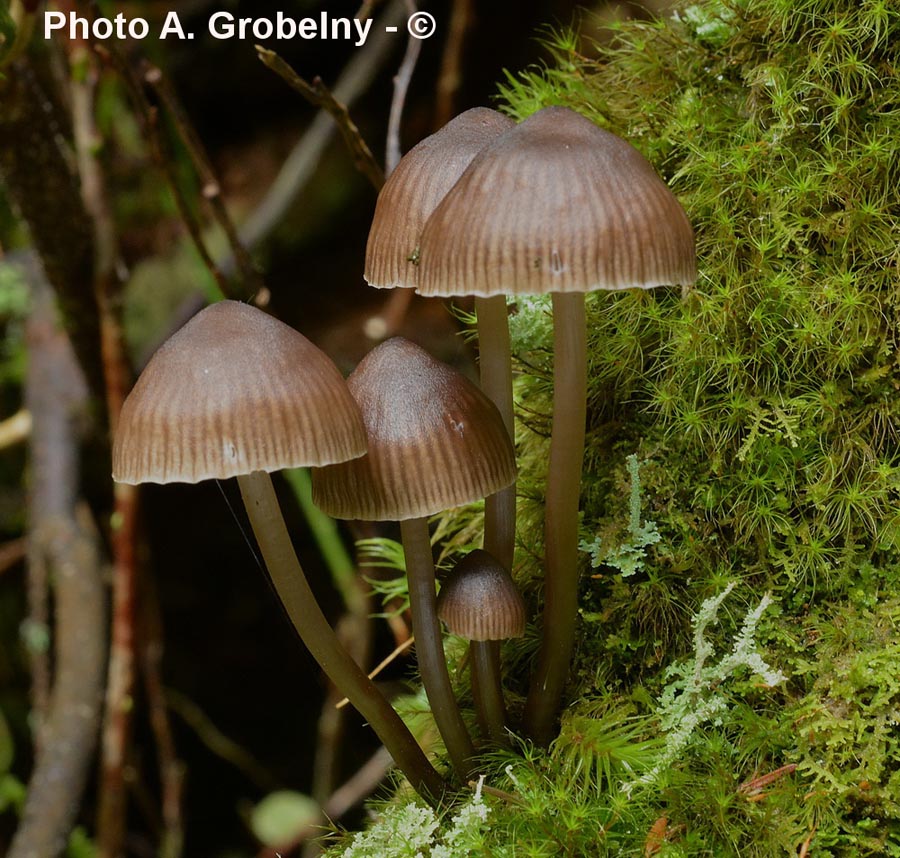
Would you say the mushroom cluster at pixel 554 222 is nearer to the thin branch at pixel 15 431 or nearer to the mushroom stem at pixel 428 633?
the mushroom stem at pixel 428 633

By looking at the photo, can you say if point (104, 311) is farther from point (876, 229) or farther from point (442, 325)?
point (876, 229)

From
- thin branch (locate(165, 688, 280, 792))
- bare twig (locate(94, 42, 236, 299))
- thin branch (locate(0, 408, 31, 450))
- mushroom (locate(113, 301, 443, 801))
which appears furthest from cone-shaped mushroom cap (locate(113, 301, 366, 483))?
thin branch (locate(165, 688, 280, 792))

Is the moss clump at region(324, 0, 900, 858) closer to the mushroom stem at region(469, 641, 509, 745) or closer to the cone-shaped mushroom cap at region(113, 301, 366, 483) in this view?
the mushroom stem at region(469, 641, 509, 745)

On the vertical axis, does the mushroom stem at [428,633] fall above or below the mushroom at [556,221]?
below

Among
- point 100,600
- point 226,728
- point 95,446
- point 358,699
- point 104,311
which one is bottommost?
point 226,728

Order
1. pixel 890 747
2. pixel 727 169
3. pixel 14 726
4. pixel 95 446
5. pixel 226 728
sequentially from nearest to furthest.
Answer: pixel 890 747, pixel 727 169, pixel 95 446, pixel 14 726, pixel 226 728

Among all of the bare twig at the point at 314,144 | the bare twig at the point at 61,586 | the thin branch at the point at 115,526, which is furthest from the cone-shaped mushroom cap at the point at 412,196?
the bare twig at the point at 314,144

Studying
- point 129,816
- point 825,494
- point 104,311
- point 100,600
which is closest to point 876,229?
point 825,494
